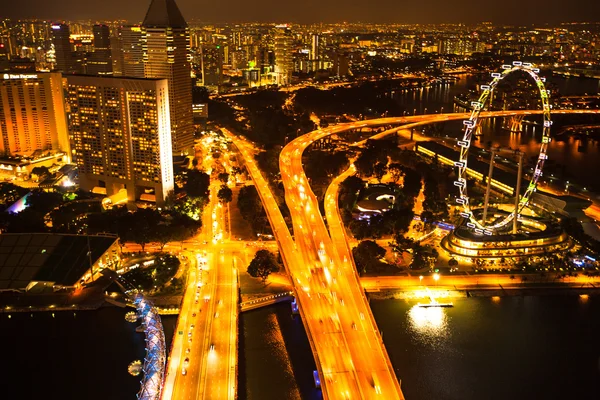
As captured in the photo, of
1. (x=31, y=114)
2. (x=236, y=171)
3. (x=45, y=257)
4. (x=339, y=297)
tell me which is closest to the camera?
(x=339, y=297)

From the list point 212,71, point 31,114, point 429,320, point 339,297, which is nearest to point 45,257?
point 339,297

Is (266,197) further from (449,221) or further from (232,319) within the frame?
(232,319)

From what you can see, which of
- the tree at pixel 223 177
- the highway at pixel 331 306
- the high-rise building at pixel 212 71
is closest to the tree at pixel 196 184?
the tree at pixel 223 177

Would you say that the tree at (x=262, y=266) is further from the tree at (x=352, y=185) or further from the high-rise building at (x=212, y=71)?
the high-rise building at (x=212, y=71)

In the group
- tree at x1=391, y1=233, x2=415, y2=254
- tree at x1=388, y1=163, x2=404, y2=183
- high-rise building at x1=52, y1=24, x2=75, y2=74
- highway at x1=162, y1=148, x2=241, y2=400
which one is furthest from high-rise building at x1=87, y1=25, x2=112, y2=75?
tree at x1=391, y1=233, x2=415, y2=254

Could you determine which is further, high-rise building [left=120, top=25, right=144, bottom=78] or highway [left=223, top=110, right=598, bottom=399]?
high-rise building [left=120, top=25, right=144, bottom=78]

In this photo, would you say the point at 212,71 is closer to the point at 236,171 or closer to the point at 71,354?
the point at 236,171

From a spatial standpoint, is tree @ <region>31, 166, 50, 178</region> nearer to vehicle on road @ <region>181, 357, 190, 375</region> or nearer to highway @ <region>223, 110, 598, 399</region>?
highway @ <region>223, 110, 598, 399</region>
